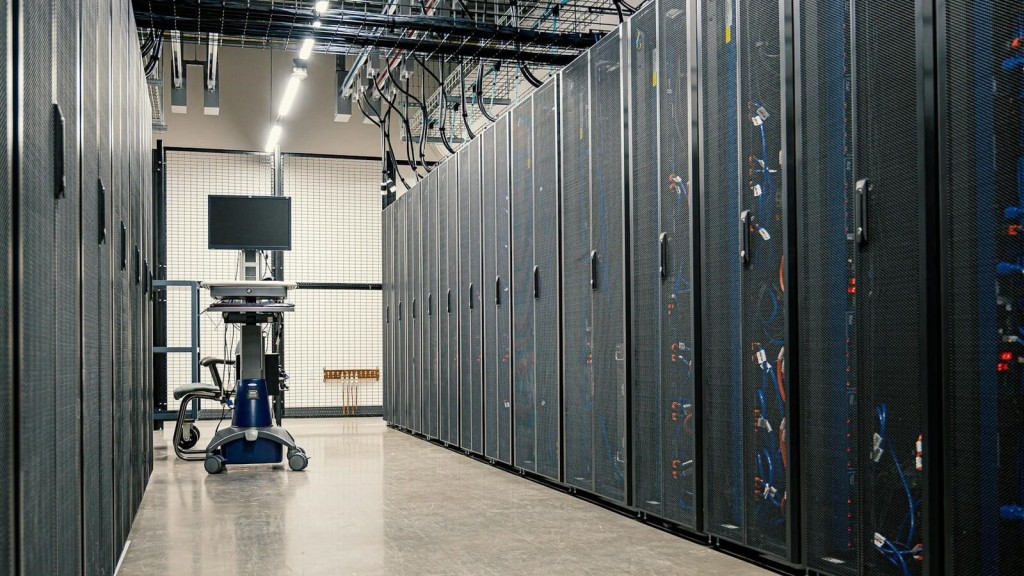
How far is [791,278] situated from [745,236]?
13.5 inches

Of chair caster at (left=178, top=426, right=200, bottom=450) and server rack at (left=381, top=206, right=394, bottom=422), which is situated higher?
server rack at (left=381, top=206, right=394, bottom=422)

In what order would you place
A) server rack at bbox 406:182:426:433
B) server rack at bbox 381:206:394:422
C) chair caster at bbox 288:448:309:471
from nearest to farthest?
1. chair caster at bbox 288:448:309:471
2. server rack at bbox 406:182:426:433
3. server rack at bbox 381:206:394:422

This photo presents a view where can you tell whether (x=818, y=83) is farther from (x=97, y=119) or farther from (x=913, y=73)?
(x=97, y=119)

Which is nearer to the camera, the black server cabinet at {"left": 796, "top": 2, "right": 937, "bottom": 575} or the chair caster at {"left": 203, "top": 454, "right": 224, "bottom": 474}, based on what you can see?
the black server cabinet at {"left": 796, "top": 2, "right": 937, "bottom": 575}

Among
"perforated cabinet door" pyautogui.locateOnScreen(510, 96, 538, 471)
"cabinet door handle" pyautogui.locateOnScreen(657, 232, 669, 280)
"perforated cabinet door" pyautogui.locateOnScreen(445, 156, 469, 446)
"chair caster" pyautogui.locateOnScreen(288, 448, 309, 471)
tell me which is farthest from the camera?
"perforated cabinet door" pyautogui.locateOnScreen(445, 156, 469, 446)

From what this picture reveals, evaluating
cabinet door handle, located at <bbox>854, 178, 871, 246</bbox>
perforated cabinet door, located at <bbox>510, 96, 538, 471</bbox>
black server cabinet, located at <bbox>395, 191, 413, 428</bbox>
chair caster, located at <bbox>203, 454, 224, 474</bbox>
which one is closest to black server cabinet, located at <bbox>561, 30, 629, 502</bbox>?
perforated cabinet door, located at <bbox>510, 96, 538, 471</bbox>

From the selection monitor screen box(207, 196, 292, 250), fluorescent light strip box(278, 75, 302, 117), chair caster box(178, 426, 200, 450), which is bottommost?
chair caster box(178, 426, 200, 450)

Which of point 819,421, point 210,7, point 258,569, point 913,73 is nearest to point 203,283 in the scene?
point 210,7

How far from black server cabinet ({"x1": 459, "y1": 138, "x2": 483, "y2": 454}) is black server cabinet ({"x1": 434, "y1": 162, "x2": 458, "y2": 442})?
0.40 metres

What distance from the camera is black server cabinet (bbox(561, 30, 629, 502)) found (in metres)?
4.61

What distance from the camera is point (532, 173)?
5859 millimetres

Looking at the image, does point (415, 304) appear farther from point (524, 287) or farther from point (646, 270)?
point (646, 270)

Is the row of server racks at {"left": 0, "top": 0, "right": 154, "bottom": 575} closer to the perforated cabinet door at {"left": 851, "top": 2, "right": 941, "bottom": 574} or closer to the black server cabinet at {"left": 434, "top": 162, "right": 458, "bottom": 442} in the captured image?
the perforated cabinet door at {"left": 851, "top": 2, "right": 941, "bottom": 574}

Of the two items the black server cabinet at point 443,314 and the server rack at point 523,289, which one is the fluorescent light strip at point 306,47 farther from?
the black server cabinet at point 443,314
